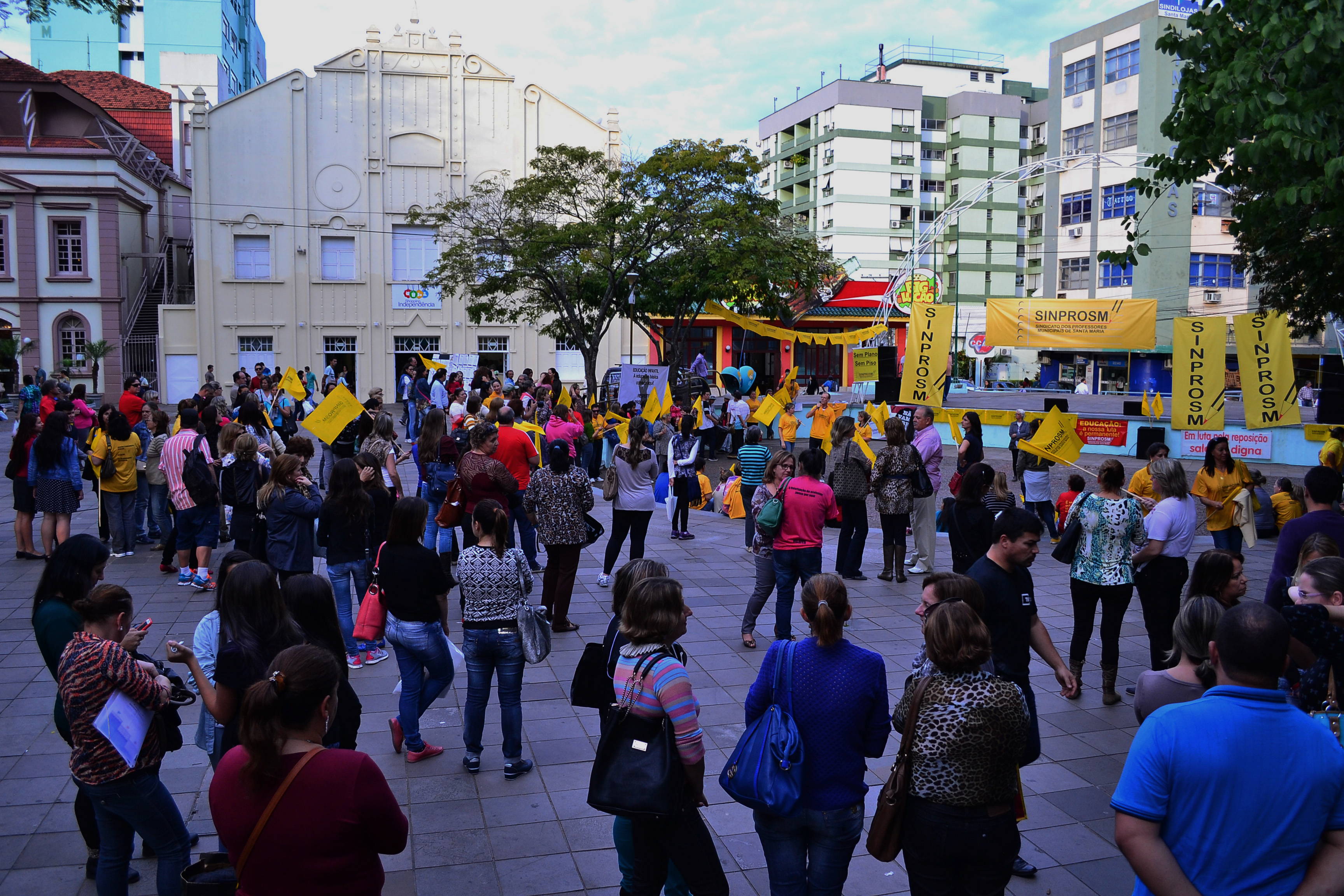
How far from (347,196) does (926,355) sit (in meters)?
28.2

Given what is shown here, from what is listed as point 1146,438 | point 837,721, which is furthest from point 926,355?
point 837,721

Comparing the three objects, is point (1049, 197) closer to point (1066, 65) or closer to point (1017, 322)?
point (1066, 65)

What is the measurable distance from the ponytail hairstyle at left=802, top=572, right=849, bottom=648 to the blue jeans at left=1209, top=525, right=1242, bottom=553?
757cm

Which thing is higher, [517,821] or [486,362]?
[486,362]

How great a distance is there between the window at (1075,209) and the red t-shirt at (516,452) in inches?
1841

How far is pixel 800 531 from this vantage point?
7.54 meters

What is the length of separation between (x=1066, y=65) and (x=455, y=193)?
3256 cm

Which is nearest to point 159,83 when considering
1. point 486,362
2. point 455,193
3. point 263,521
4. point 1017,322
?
point 455,193

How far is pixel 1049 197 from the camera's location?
51.8m

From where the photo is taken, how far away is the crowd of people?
104 inches

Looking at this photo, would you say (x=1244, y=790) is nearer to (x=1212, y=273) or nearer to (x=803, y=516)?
(x=803, y=516)

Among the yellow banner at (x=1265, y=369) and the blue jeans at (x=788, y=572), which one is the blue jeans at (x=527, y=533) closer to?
the blue jeans at (x=788, y=572)

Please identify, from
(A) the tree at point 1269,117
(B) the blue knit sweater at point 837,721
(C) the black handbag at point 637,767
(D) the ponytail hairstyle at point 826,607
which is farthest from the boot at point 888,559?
(C) the black handbag at point 637,767

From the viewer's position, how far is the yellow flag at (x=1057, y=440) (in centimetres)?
1158
